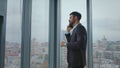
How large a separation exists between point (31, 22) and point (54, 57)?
1.26 m

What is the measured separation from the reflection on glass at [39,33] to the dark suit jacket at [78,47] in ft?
1.96

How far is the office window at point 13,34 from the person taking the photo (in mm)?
3234

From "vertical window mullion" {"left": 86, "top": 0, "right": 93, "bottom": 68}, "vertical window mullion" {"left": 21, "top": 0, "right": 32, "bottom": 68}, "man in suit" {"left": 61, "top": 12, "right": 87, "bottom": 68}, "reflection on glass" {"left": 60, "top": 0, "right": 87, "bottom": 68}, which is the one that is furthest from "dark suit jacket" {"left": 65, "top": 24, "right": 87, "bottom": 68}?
"vertical window mullion" {"left": 21, "top": 0, "right": 32, "bottom": 68}

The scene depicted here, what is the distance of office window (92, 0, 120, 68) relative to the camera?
428 centimetres

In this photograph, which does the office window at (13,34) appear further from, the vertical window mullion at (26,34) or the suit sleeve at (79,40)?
the suit sleeve at (79,40)

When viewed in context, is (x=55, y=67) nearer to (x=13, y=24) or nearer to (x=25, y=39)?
(x=25, y=39)

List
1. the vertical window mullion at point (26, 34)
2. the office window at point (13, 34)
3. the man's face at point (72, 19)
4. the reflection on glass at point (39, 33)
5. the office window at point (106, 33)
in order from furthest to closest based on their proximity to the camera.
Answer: the man's face at point (72, 19) < the office window at point (106, 33) < the reflection on glass at point (39, 33) < the vertical window mullion at point (26, 34) < the office window at point (13, 34)

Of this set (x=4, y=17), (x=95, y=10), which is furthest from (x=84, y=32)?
(x=4, y=17)

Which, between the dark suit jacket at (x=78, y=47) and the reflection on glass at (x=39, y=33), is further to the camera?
the dark suit jacket at (x=78, y=47)

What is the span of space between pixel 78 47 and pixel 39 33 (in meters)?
0.91

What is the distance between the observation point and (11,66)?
330 centimetres

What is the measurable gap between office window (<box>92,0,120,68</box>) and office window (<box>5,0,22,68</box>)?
1755 mm

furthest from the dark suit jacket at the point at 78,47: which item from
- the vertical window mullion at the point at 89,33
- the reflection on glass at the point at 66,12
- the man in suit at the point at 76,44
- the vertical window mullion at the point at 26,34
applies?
the vertical window mullion at the point at 26,34

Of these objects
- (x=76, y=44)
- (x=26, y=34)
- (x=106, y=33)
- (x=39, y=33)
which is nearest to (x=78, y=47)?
(x=76, y=44)
